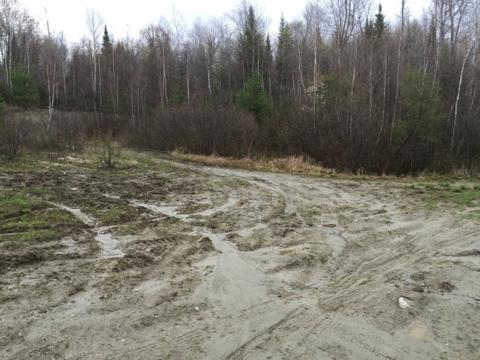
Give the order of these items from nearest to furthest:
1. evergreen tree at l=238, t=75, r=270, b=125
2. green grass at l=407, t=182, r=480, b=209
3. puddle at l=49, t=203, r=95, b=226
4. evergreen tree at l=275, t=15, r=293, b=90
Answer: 1. puddle at l=49, t=203, r=95, b=226
2. green grass at l=407, t=182, r=480, b=209
3. evergreen tree at l=238, t=75, r=270, b=125
4. evergreen tree at l=275, t=15, r=293, b=90

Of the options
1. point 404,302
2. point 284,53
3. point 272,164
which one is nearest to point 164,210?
point 404,302

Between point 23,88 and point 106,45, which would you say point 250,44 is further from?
point 23,88

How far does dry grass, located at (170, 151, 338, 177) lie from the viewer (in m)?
15.8

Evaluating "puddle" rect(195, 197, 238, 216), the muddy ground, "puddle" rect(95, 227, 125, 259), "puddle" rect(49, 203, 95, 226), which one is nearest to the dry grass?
the muddy ground

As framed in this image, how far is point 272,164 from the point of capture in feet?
55.6

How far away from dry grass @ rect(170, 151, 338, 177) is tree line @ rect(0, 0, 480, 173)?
0.73 metres

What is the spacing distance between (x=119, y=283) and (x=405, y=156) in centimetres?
1328

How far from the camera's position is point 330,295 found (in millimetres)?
4691

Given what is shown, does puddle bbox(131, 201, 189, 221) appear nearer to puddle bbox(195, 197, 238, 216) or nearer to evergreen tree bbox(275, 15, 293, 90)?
puddle bbox(195, 197, 238, 216)

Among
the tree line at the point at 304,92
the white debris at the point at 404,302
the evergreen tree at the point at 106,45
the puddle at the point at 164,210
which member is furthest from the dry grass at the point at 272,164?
the evergreen tree at the point at 106,45

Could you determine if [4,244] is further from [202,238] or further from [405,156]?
[405,156]

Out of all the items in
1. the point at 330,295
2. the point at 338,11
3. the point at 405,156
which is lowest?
the point at 330,295

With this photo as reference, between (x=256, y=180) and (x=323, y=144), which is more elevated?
(x=323, y=144)

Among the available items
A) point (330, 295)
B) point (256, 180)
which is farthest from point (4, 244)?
point (256, 180)
